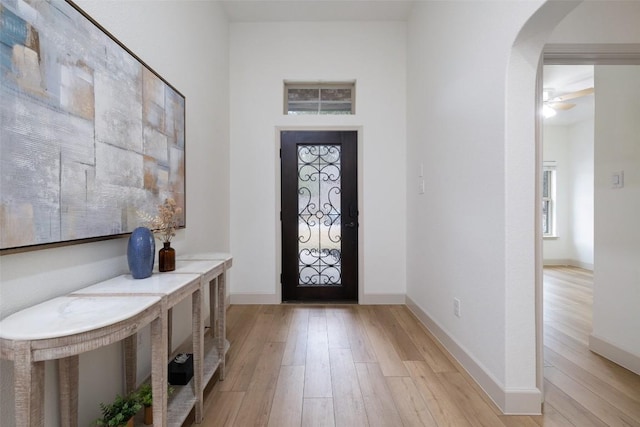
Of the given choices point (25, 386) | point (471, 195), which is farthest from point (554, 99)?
point (25, 386)

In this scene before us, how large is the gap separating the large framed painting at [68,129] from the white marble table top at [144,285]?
8.7 inches

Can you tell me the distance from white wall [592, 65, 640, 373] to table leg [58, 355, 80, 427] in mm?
3284

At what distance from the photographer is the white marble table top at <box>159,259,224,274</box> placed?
63.7 inches

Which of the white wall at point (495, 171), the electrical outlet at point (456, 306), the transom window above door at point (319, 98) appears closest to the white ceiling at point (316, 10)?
the transom window above door at point (319, 98)

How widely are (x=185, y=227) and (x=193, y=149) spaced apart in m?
0.67

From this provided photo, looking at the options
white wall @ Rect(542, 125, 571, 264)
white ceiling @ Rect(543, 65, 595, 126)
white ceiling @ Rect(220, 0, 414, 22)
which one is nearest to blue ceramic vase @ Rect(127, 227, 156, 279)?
white ceiling @ Rect(220, 0, 414, 22)

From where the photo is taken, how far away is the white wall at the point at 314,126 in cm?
346

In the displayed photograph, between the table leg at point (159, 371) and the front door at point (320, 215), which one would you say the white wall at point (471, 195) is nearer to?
the front door at point (320, 215)

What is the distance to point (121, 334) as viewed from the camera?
92cm

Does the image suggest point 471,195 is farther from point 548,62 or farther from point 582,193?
point 582,193

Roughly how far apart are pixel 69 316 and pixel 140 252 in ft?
1.62

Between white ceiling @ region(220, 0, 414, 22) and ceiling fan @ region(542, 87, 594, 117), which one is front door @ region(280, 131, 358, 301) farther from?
ceiling fan @ region(542, 87, 594, 117)

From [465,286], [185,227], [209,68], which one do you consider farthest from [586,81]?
[185,227]

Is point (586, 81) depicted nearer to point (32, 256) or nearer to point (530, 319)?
point (530, 319)
